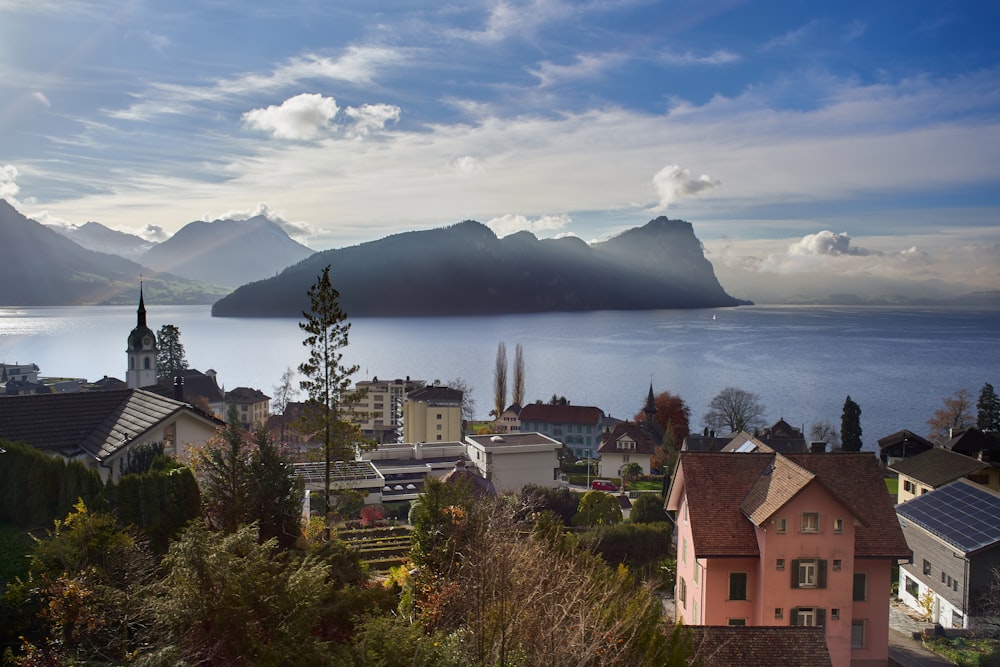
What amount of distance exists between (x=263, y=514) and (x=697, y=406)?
6967 centimetres

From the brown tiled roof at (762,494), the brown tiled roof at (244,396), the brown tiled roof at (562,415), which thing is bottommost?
the brown tiled roof at (562,415)

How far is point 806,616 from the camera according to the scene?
48.6 ft

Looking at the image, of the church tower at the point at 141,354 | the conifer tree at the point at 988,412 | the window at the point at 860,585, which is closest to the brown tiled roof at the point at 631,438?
the conifer tree at the point at 988,412

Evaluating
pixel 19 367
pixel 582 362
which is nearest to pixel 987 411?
pixel 582 362

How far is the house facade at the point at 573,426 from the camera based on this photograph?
61.4 m

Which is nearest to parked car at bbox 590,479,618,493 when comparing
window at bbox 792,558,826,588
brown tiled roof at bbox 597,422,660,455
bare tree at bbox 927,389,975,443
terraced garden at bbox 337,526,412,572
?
brown tiled roof at bbox 597,422,660,455

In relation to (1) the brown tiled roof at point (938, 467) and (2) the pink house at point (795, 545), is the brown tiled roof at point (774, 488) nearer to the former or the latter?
(2) the pink house at point (795, 545)

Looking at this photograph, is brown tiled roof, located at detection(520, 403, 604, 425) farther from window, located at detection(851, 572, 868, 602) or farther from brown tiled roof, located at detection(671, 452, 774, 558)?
window, located at detection(851, 572, 868, 602)

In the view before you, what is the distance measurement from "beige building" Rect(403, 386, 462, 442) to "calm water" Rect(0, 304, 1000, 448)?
21.5 metres

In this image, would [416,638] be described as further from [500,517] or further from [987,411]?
[987,411]

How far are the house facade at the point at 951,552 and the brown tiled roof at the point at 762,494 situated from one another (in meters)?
6.42

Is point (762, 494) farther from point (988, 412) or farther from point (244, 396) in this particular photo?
point (244, 396)

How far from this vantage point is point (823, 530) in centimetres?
1473

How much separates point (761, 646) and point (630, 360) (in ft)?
355
